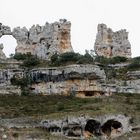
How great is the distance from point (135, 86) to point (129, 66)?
6.35 meters

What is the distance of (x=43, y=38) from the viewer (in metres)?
118

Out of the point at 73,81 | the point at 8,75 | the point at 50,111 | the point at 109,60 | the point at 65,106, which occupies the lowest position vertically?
the point at 50,111

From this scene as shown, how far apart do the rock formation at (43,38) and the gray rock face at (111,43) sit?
6.35 m

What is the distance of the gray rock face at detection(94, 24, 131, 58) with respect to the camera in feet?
396

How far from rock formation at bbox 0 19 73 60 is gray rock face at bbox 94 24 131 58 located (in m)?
6.35

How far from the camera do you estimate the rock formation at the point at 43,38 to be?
115500 mm

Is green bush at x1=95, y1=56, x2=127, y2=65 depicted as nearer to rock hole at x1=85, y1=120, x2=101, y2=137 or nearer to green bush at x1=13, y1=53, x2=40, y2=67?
green bush at x1=13, y1=53, x2=40, y2=67

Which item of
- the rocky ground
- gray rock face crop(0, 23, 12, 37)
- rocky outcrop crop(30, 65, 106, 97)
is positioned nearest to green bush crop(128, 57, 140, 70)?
rocky outcrop crop(30, 65, 106, 97)

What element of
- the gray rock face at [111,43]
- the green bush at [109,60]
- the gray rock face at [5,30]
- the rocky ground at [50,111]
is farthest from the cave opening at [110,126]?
the gray rock face at [5,30]

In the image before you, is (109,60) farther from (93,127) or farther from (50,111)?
(93,127)

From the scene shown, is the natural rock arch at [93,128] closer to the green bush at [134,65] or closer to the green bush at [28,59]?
the green bush at [28,59]

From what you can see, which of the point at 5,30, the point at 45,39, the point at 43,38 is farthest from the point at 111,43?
the point at 5,30

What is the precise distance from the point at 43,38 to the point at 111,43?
35.2ft

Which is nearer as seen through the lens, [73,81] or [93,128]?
[93,128]
